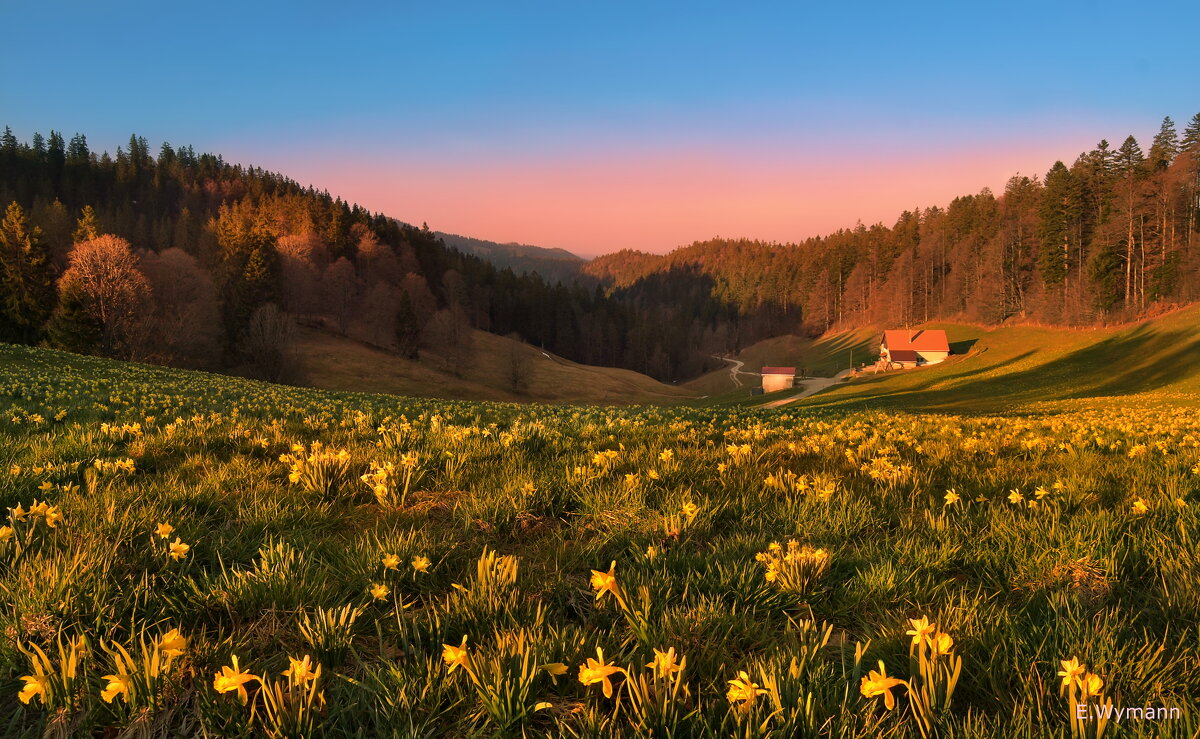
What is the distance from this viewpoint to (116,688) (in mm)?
1661

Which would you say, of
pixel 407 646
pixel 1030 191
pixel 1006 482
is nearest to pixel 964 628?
pixel 407 646

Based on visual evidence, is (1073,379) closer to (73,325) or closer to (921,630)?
(921,630)

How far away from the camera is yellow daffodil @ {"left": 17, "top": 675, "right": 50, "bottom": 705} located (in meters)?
1.67

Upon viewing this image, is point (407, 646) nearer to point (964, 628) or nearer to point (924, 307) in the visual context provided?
point (964, 628)

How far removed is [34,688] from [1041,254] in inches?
4927

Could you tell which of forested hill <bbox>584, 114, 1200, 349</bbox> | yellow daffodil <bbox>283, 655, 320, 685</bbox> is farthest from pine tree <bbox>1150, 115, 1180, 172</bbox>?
yellow daffodil <bbox>283, 655, 320, 685</bbox>

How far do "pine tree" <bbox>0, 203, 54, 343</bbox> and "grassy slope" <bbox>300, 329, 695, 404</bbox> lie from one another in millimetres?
25194

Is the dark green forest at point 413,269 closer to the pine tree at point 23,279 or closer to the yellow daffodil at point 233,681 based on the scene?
the pine tree at point 23,279

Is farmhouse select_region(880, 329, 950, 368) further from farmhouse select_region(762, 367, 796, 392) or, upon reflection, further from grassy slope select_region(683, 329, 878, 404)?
farmhouse select_region(762, 367, 796, 392)

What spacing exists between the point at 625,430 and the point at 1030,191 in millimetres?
145530

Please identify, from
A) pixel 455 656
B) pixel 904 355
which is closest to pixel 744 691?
pixel 455 656

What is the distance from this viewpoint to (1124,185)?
78.1 m

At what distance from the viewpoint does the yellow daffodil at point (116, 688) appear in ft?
5.43

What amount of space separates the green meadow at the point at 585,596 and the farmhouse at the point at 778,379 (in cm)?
8507
